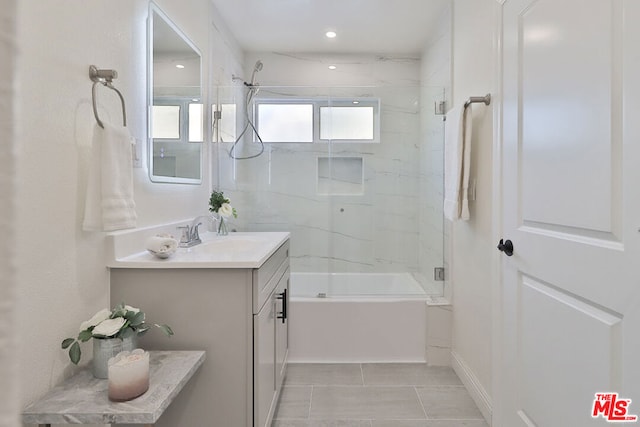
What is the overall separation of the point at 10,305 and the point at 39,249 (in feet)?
3.92

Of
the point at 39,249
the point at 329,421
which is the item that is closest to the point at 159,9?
the point at 39,249

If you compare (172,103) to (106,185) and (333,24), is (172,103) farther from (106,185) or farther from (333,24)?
(333,24)

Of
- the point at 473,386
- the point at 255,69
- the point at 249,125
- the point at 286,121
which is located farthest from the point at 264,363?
the point at 255,69

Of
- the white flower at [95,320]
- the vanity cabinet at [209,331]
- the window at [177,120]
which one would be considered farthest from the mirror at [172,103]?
the white flower at [95,320]

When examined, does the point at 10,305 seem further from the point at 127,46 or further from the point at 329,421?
the point at 329,421

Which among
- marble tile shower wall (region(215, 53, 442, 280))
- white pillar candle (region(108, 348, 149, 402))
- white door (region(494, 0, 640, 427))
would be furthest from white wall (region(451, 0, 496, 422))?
white pillar candle (region(108, 348, 149, 402))

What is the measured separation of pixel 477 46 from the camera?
6.79 feet

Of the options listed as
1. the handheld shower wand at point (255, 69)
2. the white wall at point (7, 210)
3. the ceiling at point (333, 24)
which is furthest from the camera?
the handheld shower wand at point (255, 69)

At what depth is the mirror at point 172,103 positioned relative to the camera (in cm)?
175

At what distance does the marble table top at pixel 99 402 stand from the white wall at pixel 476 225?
1.55 metres

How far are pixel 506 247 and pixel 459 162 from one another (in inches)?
26.7

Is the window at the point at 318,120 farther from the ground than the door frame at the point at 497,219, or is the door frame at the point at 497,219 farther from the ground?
the window at the point at 318,120

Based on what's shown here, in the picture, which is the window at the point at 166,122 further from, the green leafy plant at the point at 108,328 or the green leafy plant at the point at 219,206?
the green leafy plant at the point at 108,328

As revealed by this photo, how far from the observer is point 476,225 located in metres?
2.09
